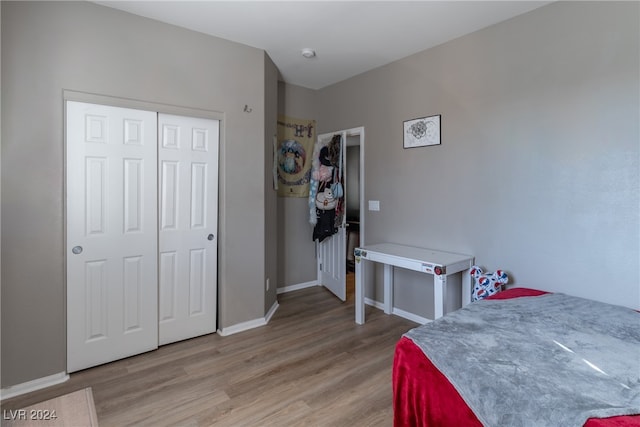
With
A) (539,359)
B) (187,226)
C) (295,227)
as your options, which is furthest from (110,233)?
(539,359)

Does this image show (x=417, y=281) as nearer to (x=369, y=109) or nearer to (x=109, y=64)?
(x=369, y=109)

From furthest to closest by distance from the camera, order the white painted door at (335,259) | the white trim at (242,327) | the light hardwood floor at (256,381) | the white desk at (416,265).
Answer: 1. the white painted door at (335,259)
2. the white trim at (242,327)
3. the white desk at (416,265)
4. the light hardwood floor at (256,381)

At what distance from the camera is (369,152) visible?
12.2ft

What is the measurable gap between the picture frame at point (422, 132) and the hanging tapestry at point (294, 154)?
1.45m

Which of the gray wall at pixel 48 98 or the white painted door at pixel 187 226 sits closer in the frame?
the gray wall at pixel 48 98

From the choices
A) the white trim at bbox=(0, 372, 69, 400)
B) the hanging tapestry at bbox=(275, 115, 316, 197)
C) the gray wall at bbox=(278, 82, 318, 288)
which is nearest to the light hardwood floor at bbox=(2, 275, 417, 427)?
the white trim at bbox=(0, 372, 69, 400)

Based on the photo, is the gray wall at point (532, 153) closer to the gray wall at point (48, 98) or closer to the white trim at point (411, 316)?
the white trim at point (411, 316)

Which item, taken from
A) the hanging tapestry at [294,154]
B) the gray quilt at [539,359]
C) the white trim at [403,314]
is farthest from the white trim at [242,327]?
the gray quilt at [539,359]

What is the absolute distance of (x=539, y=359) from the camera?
4.42 feet

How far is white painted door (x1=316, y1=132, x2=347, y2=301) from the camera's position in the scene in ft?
12.9

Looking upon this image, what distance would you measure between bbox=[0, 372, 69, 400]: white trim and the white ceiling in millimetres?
2689

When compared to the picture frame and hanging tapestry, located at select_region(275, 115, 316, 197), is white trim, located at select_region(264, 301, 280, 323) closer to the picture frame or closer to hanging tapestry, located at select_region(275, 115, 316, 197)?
hanging tapestry, located at select_region(275, 115, 316, 197)

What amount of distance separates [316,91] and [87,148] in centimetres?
291

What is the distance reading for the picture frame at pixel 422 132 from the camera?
308 cm
